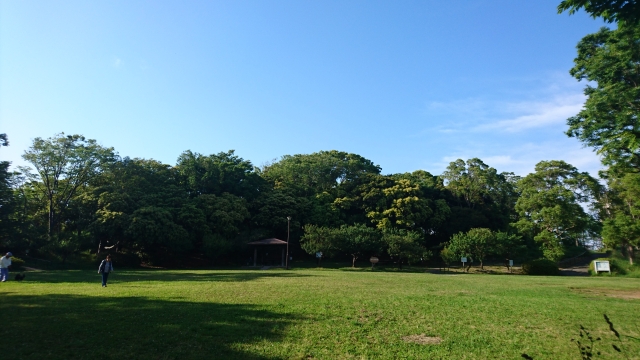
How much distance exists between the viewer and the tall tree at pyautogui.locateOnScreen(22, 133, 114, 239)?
3641 centimetres

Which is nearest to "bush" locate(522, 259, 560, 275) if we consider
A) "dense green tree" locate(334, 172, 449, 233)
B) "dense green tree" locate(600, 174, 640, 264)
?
"dense green tree" locate(600, 174, 640, 264)

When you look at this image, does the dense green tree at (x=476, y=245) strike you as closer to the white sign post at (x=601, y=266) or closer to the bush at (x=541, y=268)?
the bush at (x=541, y=268)

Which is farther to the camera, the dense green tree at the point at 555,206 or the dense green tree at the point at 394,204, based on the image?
the dense green tree at the point at 394,204

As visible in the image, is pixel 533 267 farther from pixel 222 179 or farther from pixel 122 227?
pixel 122 227

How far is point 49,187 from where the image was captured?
121 ft

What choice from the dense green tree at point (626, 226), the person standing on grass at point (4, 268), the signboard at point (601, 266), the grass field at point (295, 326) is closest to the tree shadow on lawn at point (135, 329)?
the grass field at point (295, 326)

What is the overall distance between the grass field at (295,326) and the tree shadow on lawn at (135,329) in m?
0.02

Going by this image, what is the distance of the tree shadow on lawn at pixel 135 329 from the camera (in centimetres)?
606

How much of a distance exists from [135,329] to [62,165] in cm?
3776

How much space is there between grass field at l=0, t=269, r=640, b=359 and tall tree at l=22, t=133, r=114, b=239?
100 feet

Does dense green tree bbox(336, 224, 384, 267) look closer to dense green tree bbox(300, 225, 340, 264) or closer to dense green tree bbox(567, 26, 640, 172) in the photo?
dense green tree bbox(300, 225, 340, 264)

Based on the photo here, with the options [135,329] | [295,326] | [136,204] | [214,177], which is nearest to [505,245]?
[214,177]

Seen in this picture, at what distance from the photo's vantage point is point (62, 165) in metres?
37.3

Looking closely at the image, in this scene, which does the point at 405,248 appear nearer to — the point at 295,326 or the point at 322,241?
the point at 322,241
